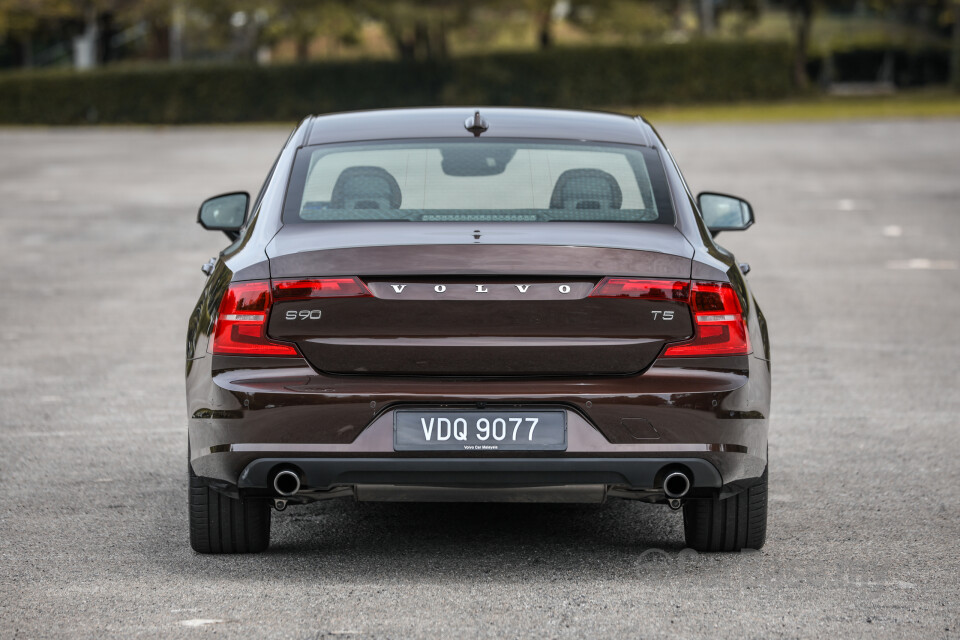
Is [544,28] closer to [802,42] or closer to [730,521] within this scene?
[802,42]

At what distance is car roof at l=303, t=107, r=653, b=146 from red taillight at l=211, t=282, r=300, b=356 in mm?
1074

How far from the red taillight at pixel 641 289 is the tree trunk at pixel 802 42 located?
50784mm

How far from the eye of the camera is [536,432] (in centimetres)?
446

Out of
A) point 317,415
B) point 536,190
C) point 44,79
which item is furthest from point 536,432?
point 44,79

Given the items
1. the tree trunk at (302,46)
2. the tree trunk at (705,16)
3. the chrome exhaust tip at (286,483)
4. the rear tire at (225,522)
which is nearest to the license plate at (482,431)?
the chrome exhaust tip at (286,483)

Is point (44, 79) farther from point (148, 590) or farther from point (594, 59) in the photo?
point (148, 590)

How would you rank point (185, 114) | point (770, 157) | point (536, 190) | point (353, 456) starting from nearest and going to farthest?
point (353, 456) < point (536, 190) < point (770, 157) < point (185, 114)

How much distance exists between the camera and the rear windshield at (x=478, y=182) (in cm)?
512

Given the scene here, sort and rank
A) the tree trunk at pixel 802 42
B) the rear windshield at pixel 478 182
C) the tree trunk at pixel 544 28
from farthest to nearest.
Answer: the tree trunk at pixel 802 42, the tree trunk at pixel 544 28, the rear windshield at pixel 478 182

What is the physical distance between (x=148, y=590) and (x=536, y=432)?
1306 mm

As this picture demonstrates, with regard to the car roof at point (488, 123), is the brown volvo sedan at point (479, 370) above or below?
below

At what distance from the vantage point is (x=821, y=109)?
44.6m

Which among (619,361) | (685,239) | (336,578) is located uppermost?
(685,239)

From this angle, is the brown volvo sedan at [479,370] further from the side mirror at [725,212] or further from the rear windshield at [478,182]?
the side mirror at [725,212]
